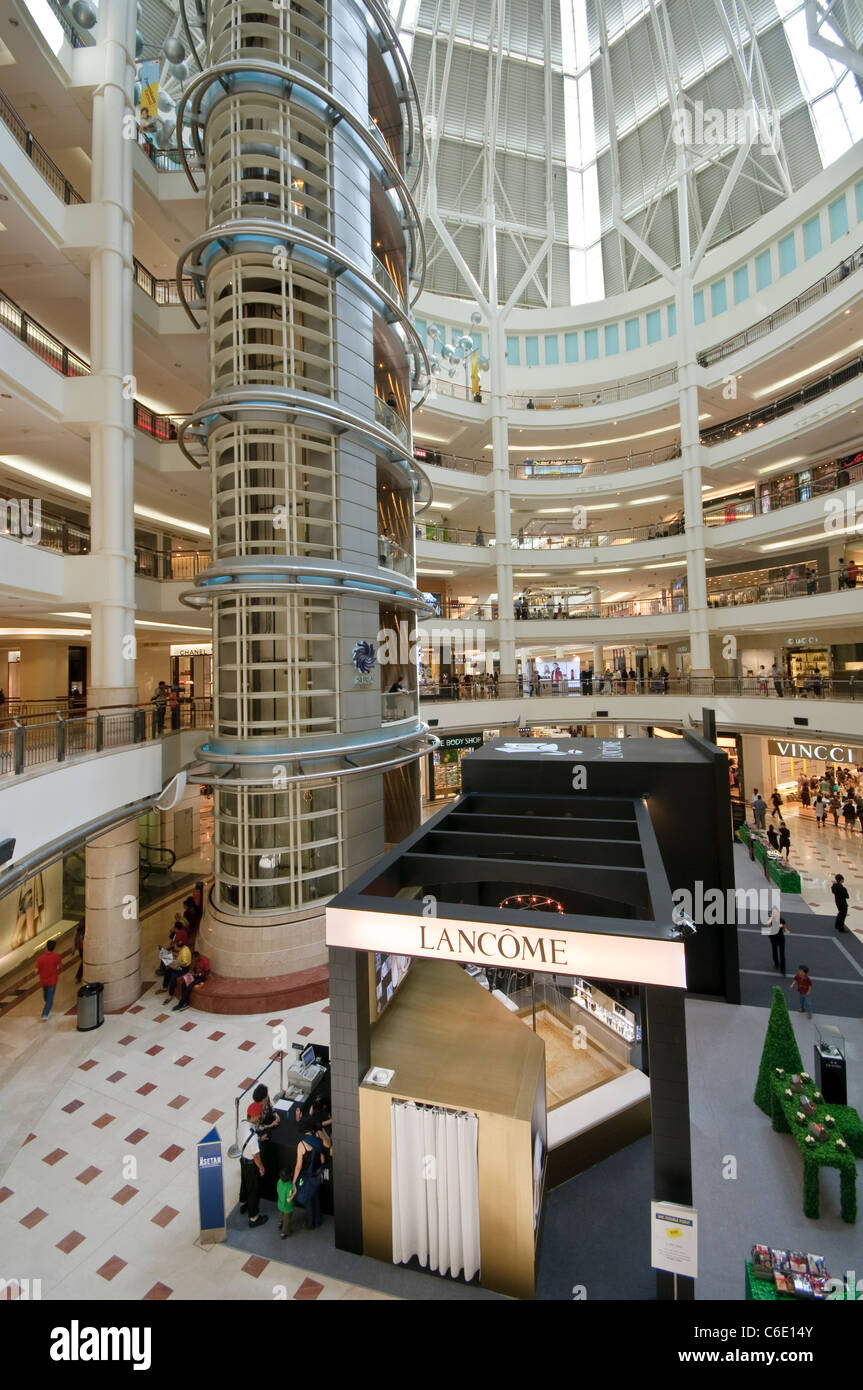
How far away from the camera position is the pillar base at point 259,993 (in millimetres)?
12070

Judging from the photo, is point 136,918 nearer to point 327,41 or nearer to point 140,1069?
point 140,1069

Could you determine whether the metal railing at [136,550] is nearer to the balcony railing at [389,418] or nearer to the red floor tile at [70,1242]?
the balcony railing at [389,418]

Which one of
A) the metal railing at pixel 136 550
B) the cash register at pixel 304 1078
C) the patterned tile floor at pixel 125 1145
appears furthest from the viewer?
the metal railing at pixel 136 550

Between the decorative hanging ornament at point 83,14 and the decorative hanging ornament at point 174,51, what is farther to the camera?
the decorative hanging ornament at point 174,51

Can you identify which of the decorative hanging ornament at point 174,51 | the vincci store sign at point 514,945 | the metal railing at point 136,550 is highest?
the decorative hanging ornament at point 174,51

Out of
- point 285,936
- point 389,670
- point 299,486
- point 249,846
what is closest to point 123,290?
point 299,486

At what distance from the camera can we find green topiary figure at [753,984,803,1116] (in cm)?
855

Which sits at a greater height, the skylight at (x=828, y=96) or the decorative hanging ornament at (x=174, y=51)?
the skylight at (x=828, y=96)

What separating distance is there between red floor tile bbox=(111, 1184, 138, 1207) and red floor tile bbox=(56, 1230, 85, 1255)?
0.52 metres

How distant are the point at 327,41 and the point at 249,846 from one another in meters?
18.4

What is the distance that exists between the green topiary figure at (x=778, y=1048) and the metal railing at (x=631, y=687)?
13.9m

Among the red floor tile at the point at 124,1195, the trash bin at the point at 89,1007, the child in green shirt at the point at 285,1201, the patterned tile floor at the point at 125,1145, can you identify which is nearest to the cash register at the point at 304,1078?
the child in green shirt at the point at 285,1201

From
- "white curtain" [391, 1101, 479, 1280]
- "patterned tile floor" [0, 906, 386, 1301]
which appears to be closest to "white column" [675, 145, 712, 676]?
"patterned tile floor" [0, 906, 386, 1301]

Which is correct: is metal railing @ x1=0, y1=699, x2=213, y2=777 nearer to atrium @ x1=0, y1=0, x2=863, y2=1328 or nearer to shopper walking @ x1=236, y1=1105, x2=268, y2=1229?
atrium @ x1=0, y1=0, x2=863, y2=1328
